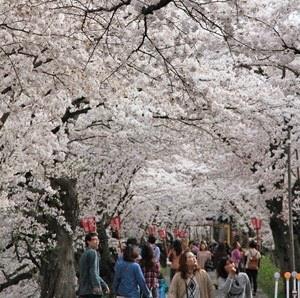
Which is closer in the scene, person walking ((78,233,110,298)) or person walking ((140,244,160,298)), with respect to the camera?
person walking ((78,233,110,298))

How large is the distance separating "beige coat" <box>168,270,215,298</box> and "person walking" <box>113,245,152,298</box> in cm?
139

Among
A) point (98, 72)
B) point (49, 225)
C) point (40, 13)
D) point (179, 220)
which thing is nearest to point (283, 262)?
point (49, 225)

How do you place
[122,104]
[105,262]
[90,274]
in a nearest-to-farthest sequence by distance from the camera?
1. [90,274]
2. [122,104]
3. [105,262]

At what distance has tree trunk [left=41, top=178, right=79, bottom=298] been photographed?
15750 millimetres

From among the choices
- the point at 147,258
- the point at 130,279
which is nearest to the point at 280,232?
the point at 147,258

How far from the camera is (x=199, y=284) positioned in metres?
8.65

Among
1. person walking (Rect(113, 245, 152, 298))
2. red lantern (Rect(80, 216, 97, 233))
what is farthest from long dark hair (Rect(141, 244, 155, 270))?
red lantern (Rect(80, 216, 97, 233))

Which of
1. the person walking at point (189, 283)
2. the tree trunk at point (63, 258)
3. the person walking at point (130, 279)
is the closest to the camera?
the person walking at point (189, 283)

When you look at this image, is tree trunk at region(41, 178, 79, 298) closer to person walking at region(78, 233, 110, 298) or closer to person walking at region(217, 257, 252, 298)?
person walking at region(78, 233, 110, 298)

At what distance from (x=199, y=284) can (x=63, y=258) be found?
307 inches

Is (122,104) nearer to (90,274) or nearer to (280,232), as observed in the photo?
(90,274)

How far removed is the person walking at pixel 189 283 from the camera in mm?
8523

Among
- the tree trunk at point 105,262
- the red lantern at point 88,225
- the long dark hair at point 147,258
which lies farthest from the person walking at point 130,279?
the tree trunk at point 105,262

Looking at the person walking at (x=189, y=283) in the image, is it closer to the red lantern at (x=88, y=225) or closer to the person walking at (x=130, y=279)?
the person walking at (x=130, y=279)
